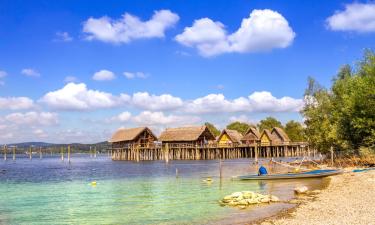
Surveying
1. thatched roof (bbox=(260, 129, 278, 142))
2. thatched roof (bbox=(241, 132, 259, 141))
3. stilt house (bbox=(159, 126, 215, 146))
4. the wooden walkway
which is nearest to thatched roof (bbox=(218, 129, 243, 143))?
thatched roof (bbox=(241, 132, 259, 141))

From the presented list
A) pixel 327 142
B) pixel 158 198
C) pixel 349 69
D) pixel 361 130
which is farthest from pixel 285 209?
pixel 349 69

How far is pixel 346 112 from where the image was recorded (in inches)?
1375

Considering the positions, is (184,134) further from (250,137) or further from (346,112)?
(346,112)

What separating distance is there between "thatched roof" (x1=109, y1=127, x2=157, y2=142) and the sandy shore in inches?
2398

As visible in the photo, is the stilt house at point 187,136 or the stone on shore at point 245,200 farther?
the stilt house at point 187,136

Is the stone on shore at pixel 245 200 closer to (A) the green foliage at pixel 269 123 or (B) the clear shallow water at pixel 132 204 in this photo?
(B) the clear shallow water at pixel 132 204

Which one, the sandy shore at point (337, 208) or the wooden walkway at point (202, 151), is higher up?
the wooden walkway at point (202, 151)

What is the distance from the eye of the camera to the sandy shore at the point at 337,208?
13672 millimetres

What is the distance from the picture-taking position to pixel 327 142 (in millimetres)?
45094

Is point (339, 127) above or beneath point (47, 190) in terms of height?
above

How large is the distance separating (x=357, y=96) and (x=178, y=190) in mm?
16857

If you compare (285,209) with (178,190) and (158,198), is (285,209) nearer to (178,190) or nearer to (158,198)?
(158,198)

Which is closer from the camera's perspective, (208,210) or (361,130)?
(208,210)

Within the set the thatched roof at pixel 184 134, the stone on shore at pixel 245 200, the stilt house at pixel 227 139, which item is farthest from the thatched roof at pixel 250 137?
Result: the stone on shore at pixel 245 200
